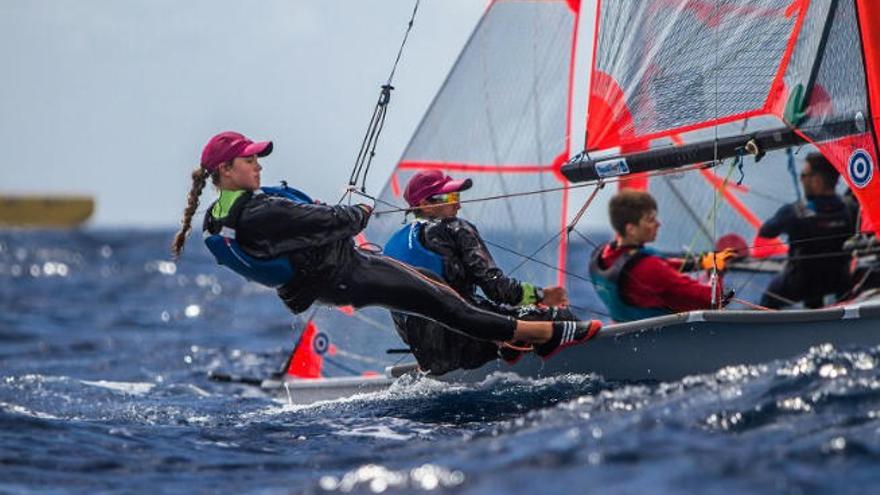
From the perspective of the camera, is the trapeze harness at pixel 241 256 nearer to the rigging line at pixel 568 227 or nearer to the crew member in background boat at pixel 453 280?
the crew member in background boat at pixel 453 280

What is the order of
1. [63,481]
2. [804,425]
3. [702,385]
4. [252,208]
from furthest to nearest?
[252,208], [702,385], [63,481], [804,425]

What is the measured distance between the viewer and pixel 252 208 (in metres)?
5.87

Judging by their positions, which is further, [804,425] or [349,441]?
[349,441]

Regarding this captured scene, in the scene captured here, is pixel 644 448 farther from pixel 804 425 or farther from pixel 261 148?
pixel 261 148

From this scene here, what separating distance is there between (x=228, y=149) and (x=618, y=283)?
186 cm

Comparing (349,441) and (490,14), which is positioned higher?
(490,14)

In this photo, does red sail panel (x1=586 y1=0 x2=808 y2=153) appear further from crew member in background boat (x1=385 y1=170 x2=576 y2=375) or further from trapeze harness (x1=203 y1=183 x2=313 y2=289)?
trapeze harness (x1=203 y1=183 x2=313 y2=289)

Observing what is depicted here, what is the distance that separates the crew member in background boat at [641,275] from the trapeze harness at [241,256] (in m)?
1.47

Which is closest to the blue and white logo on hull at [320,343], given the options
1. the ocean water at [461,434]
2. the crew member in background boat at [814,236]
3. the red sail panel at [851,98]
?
the ocean water at [461,434]

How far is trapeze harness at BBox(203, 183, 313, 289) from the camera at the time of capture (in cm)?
590

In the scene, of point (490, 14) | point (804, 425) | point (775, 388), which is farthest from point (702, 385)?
point (490, 14)

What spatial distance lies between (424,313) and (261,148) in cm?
98

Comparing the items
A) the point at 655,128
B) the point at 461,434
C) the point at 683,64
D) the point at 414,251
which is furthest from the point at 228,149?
the point at 683,64

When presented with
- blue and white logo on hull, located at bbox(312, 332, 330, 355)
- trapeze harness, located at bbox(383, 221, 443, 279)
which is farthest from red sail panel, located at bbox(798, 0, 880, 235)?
blue and white logo on hull, located at bbox(312, 332, 330, 355)
